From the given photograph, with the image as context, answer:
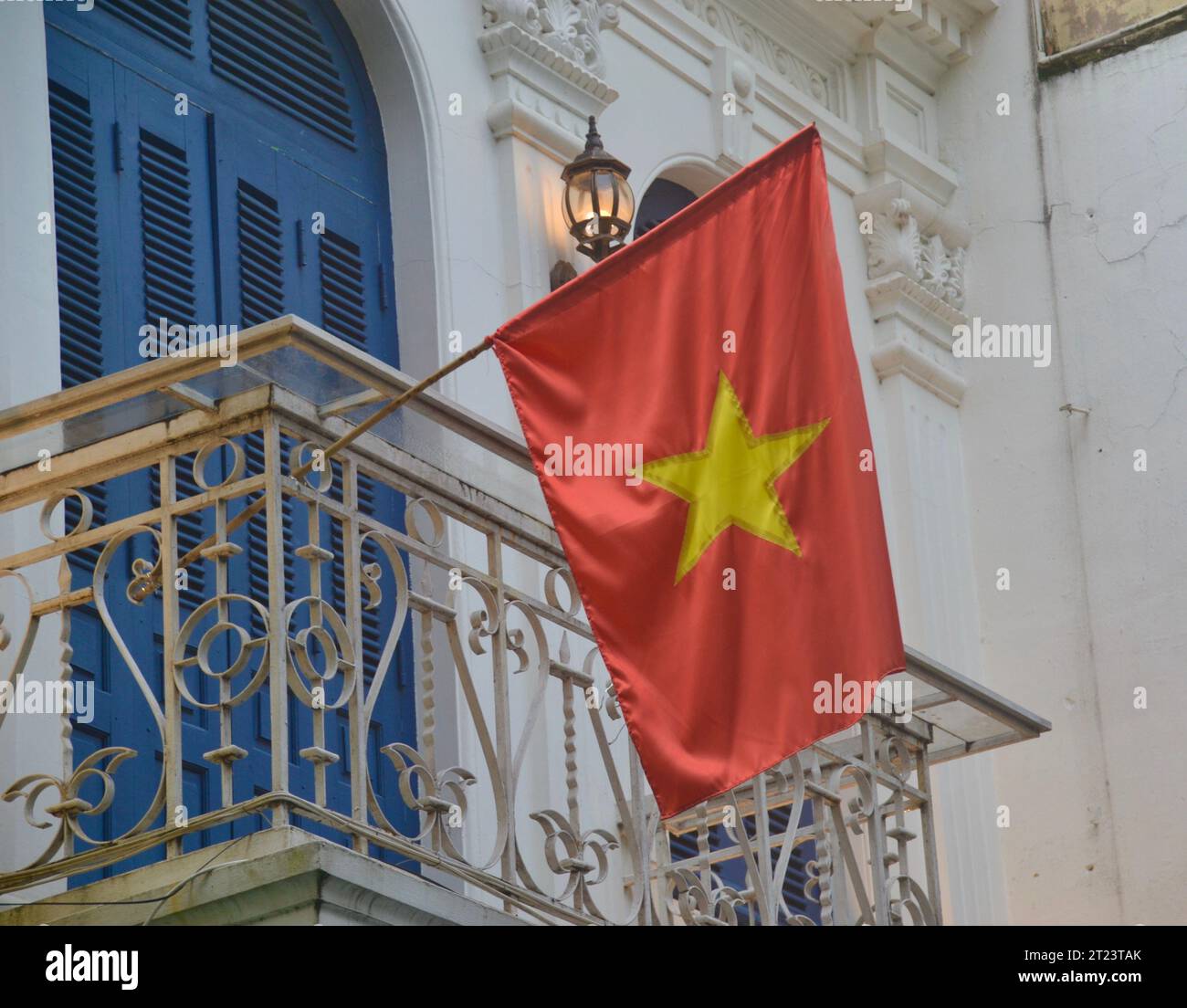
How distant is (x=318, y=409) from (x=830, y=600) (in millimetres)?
1327

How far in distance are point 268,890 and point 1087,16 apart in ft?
25.1

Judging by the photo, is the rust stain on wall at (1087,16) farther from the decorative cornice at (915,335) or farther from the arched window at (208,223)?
the arched window at (208,223)

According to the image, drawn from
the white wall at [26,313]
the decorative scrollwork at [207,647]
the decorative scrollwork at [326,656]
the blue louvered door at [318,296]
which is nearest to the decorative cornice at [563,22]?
the blue louvered door at [318,296]

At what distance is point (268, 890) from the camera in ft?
18.2

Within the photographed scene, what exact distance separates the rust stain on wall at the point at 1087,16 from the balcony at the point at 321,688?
14.8ft

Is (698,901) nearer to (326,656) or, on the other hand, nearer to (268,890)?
(326,656)

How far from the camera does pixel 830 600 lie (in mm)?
6430

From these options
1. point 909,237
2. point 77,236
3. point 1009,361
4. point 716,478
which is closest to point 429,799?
point 716,478

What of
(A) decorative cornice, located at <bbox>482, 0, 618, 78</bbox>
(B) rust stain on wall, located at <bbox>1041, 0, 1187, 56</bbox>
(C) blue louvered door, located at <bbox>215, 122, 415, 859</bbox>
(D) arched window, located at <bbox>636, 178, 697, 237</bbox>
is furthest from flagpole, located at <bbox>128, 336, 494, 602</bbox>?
(B) rust stain on wall, located at <bbox>1041, 0, 1187, 56</bbox>

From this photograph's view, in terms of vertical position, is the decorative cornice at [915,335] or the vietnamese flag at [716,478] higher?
the decorative cornice at [915,335]

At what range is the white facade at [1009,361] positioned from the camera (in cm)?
1079

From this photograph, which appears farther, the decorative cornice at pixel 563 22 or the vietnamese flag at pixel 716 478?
the decorative cornice at pixel 563 22

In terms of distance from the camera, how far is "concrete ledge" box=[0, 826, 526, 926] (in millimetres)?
5523
